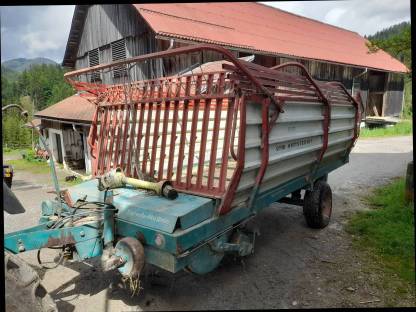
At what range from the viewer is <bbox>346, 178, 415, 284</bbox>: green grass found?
4590 mm

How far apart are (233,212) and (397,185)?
616cm

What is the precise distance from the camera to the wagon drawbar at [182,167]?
3.07m

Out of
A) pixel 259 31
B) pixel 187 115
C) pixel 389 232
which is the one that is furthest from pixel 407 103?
pixel 187 115

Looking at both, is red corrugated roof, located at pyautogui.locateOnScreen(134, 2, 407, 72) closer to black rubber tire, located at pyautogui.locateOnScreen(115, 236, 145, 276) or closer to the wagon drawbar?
the wagon drawbar

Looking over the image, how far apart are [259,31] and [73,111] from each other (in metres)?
9.13

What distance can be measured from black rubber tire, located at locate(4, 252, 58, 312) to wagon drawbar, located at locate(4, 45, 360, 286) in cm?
40

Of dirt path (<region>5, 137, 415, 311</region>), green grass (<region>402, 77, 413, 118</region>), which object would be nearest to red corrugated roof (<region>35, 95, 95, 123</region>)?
dirt path (<region>5, 137, 415, 311</region>)

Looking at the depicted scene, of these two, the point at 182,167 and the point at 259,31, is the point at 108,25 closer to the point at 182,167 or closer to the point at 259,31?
the point at 259,31

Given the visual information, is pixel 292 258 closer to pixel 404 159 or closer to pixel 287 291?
pixel 287 291

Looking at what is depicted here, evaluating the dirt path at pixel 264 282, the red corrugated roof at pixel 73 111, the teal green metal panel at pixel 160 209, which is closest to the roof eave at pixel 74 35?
the red corrugated roof at pixel 73 111

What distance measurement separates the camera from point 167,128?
399 centimetres

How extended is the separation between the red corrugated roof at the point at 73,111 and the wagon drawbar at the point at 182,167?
6840 millimetres

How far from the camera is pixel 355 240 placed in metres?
5.34

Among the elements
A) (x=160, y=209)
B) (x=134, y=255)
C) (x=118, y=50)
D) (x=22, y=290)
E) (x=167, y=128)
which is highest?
(x=118, y=50)
